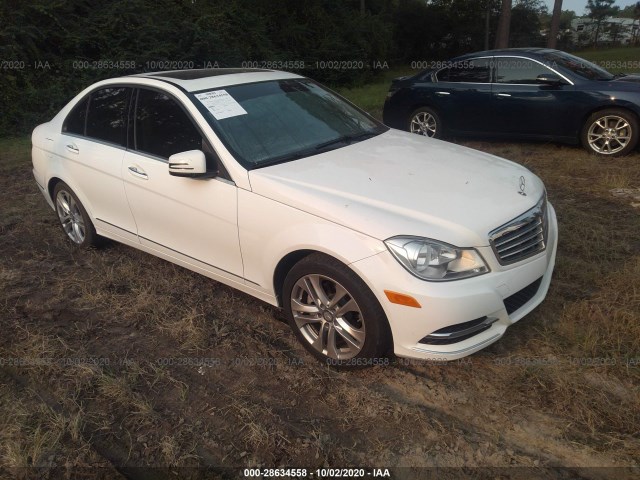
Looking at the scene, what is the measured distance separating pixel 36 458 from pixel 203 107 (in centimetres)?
229

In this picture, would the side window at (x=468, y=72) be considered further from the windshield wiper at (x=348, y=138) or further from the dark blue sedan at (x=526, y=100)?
the windshield wiper at (x=348, y=138)

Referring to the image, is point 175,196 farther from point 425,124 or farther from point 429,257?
point 425,124

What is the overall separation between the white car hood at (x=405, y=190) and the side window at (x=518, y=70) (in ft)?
14.6

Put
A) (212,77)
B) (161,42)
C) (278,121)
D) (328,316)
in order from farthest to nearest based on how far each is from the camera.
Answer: (161,42) → (212,77) → (278,121) → (328,316)

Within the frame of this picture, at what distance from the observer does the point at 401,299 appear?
274 cm

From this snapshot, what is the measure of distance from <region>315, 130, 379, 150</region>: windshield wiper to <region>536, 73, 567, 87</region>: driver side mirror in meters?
4.30

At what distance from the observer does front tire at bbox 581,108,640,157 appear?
696 cm

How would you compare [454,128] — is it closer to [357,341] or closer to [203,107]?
A: [203,107]

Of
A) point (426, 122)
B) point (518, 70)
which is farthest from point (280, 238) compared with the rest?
point (426, 122)

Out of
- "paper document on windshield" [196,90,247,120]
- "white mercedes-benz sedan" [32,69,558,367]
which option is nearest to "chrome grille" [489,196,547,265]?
"white mercedes-benz sedan" [32,69,558,367]

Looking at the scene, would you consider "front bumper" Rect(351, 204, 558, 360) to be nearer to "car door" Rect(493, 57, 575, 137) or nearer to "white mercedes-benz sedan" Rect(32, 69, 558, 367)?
"white mercedes-benz sedan" Rect(32, 69, 558, 367)

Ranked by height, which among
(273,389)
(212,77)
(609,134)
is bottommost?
(273,389)

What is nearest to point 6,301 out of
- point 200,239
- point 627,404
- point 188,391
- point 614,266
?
point 200,239

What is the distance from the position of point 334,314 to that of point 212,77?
2.15 meters
